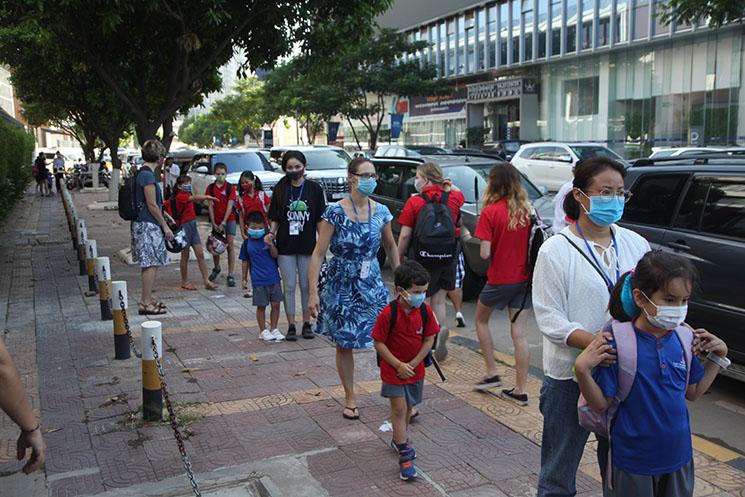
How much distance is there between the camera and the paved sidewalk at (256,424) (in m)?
4.23

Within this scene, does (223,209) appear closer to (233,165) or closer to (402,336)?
(402,336)

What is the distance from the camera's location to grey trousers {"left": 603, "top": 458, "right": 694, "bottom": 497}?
8.73ft

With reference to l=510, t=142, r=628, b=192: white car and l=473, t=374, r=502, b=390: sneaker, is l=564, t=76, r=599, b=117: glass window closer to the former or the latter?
l=510, t=142, r=628, b=192: white car

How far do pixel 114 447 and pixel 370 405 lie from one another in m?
1.84

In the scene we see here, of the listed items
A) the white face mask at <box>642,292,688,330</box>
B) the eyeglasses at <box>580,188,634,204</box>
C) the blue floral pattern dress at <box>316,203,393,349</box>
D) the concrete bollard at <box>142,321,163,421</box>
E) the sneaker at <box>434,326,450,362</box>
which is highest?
the eyeglasses at <box>580,188,634,204</box>

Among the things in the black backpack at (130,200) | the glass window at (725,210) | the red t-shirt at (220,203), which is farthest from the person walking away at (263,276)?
the glass window at (725,210)

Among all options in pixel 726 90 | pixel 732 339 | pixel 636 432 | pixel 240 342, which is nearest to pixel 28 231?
pixel 240 342

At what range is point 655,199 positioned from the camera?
21.2 feet

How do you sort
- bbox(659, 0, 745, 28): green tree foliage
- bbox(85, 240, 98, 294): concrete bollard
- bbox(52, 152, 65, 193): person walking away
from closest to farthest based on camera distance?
bbox(85, 240, 98, 294): concrete bollard, bbox(659, 0, 745, 28): green tree foliage, bbox(52, 152, 65, 193): person walking away

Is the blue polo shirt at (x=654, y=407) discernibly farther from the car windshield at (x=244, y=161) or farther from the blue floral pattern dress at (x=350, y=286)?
the car windshield at (x=244, y=161)

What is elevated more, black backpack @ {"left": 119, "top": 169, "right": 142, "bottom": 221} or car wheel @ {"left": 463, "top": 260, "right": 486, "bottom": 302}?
black backpack @ {"left": 119, "top": 169, "right": 142, "bottom": 221}

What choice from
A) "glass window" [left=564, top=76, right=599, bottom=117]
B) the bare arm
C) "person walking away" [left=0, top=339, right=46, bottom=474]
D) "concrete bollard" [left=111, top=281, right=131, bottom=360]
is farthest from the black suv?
"glass window" [left=564, top=76, right=599, bottom=117]

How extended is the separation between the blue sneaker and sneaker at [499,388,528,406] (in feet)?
5.00

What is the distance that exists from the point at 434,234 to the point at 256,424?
2.11m
